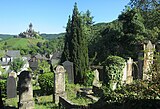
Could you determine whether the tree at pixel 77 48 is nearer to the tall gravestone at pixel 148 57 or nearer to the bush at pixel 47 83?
the bush at pixel 47 83

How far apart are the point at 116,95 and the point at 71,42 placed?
49.2 feet

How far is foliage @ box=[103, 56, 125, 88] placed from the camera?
14164 mm

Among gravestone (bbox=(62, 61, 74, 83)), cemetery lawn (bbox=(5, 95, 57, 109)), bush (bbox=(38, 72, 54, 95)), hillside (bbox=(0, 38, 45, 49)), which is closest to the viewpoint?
cemetery lawn (bbox=(5, 95, 57, 109))

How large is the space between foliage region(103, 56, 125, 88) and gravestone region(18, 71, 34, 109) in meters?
4.63

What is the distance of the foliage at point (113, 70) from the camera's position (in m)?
14.2

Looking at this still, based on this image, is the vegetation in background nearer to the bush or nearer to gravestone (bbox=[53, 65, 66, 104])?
the bush

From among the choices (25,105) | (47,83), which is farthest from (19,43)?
(25,105)

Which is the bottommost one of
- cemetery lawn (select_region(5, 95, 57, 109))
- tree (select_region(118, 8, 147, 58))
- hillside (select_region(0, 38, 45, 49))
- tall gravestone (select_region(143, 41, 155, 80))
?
cemetery lawn (select_region(5, 95, 57, 109))

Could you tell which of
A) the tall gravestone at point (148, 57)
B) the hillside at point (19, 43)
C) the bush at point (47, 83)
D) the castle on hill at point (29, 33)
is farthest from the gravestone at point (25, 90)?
the castle on hill at point (29, 33)

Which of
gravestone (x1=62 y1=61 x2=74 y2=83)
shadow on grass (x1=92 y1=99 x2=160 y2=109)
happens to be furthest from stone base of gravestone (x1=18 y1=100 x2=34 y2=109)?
gravestone (x1=62 y1=61 x2=74 y2=83)

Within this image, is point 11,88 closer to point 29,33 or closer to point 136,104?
point 136,104

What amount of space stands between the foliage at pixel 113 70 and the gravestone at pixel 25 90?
4.63 meters

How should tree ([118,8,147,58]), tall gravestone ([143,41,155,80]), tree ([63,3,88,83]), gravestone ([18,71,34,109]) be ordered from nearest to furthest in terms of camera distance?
tall gravestone ([143,41,155,80]), gravestone ([18,71,34,109]), tree ([63,3,88,83]), tree ([118,8,147,58])

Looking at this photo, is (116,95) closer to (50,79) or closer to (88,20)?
(50,79)
